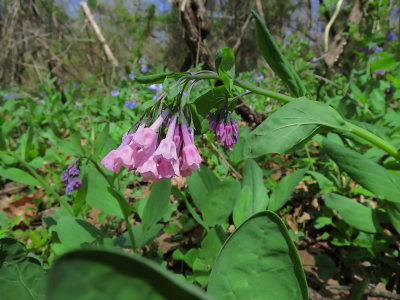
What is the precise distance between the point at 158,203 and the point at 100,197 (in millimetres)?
→ 345

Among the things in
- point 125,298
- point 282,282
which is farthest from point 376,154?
point 125,298

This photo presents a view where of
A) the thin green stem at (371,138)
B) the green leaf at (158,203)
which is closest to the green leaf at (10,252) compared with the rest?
the green leaf at (158,203)

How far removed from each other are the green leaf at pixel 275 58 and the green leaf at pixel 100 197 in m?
1.00

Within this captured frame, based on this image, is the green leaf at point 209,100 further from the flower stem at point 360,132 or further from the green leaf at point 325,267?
the green leaf at point 325,267

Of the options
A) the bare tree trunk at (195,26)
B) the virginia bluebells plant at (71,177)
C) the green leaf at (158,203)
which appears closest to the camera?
the green leaf at (158,203)

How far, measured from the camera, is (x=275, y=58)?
36.4 inches

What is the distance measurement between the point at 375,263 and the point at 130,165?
1280 millimetres

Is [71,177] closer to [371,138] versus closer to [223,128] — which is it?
[223,128]

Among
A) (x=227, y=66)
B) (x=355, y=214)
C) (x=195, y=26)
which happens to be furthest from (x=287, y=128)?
(x=195, y=26)

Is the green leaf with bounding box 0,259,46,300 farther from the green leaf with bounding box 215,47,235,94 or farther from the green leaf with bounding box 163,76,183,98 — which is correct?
the green leaf with bounding box 215,47,235,94

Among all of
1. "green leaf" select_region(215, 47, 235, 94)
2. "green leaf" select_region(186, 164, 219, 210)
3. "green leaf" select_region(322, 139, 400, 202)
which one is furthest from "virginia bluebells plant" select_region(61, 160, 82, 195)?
"green leaf" select_region(322, 139, 400, 202)

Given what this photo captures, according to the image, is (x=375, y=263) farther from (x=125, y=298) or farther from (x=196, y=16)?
(x=196, y=16)

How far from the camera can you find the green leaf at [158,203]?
1.22 m

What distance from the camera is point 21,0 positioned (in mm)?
5344
